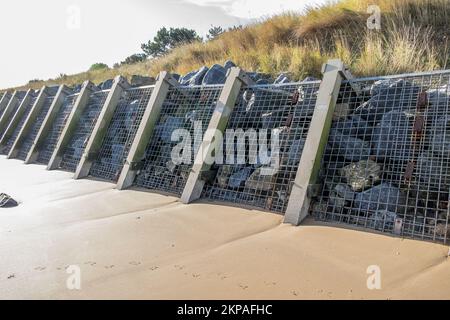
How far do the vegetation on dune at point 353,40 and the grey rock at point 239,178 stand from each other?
2654 mm

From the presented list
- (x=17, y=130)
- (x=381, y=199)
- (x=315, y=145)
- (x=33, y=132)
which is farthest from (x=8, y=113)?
(x=381, y=199)

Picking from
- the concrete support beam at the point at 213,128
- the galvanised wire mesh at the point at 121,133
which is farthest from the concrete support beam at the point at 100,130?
the concrete support beam at the point at 213,128

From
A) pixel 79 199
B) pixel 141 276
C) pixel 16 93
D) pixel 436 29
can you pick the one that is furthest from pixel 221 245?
pixel 16 93

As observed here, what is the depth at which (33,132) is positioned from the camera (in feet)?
36.9

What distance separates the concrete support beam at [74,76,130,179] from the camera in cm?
716

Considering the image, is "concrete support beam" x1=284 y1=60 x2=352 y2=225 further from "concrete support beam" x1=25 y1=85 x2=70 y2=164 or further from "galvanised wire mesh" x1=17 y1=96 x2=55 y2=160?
"galvanised wire mesh" x1=17 y1=96 x2=55 y2=160

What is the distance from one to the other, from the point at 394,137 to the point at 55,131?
842cm

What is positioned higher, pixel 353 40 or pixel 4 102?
pixel 353 40

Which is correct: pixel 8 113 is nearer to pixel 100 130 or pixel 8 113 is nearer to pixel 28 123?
pixel 28 123

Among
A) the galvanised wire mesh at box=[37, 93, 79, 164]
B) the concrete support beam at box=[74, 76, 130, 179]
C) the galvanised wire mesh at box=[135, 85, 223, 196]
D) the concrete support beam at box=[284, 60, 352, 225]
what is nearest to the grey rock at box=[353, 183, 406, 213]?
the concrete support beam at box=[284, 60, 352, 225]

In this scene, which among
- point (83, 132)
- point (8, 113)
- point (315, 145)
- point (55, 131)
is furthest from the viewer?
point (8, 113)

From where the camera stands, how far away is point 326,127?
4.46m

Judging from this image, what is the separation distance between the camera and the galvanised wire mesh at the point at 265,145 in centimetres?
468

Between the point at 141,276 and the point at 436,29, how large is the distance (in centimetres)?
711
